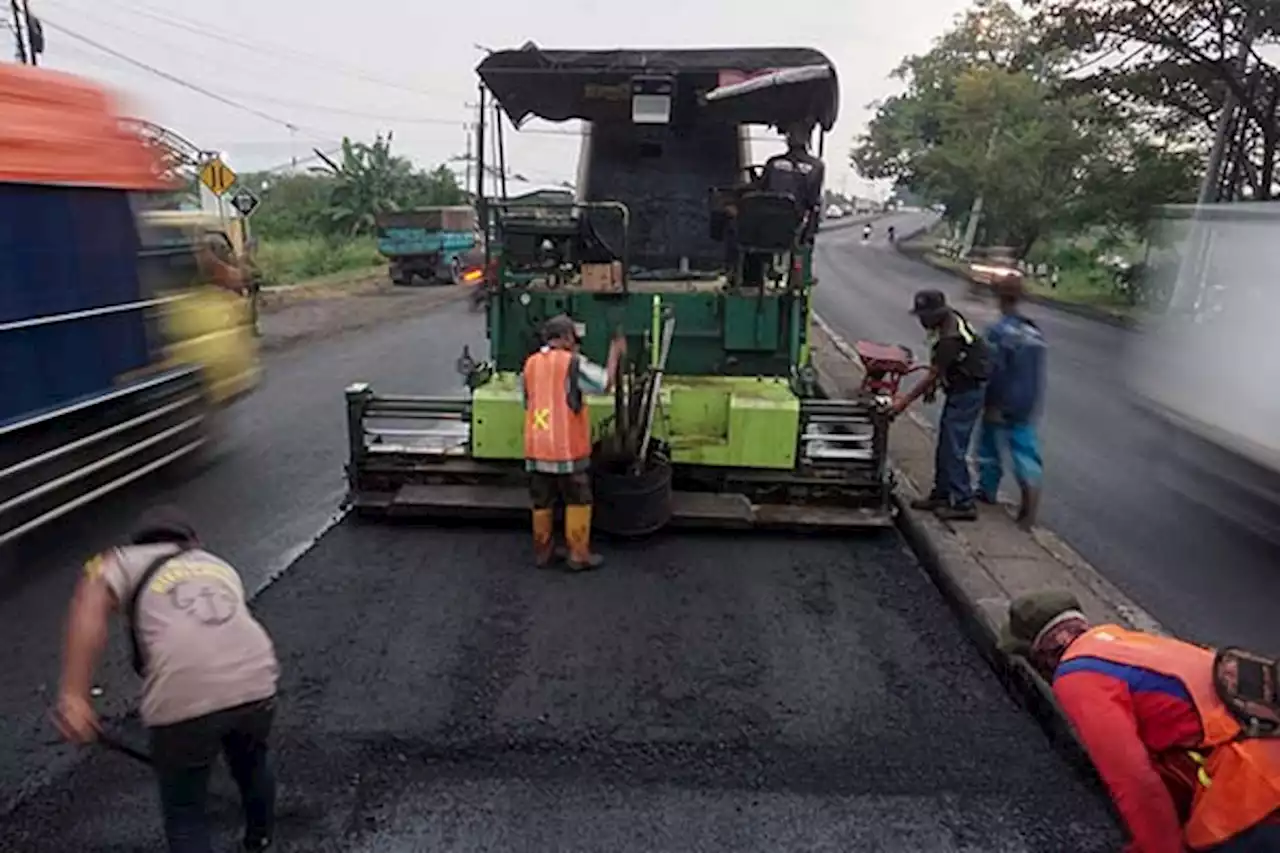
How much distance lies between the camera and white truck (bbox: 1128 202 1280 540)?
20.1ft

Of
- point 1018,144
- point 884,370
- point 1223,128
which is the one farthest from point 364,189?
point 884,370

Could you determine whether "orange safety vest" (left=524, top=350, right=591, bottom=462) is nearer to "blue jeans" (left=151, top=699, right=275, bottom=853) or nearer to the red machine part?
"blue jeans" (left=151, top=699, right=275, bottom=853)

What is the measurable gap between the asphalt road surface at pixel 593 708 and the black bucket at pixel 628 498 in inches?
6.1

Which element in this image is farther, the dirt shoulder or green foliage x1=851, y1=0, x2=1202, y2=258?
green foliage x1=851, y1=0, x2=1202, y2=258

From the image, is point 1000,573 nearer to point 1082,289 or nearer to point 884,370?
point 884,370

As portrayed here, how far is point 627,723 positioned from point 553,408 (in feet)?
6.43

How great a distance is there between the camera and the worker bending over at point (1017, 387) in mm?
6340

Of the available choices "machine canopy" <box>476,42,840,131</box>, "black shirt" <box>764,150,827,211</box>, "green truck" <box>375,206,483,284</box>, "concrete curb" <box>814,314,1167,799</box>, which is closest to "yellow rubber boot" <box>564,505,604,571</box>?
"concrete curb" <box>814,314,1167,799</box>

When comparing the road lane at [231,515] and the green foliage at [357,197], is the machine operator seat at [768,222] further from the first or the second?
the green foliage at [357,197]

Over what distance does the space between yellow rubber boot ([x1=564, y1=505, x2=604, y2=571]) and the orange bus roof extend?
11.6 ft

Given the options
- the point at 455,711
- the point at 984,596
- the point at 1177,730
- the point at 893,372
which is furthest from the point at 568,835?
the point at 893,372

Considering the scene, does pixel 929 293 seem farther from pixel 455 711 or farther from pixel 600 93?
pixel 455 711

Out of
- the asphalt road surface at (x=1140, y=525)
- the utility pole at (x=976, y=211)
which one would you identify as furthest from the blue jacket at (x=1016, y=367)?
the utility pole at (x=976, y=211)

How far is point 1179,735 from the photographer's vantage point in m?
2.84
